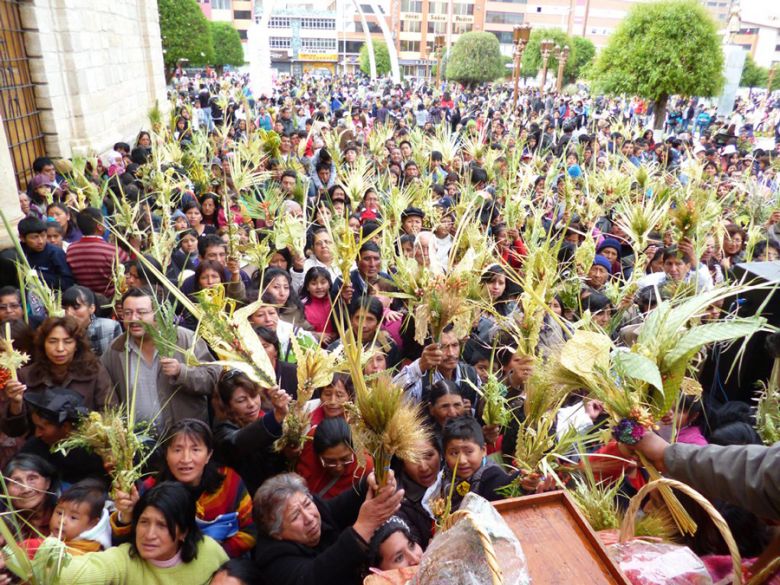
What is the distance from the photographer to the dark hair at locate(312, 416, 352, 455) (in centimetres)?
258

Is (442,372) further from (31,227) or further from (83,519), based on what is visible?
(31,227)

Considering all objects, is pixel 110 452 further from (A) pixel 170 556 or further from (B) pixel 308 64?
(B) pixel 308 64

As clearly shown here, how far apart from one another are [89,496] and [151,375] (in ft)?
3.34

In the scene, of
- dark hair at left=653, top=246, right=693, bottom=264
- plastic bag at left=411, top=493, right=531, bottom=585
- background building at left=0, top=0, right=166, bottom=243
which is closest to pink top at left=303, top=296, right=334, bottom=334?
dark hair at left=653, top=246, right=693, bottom=264

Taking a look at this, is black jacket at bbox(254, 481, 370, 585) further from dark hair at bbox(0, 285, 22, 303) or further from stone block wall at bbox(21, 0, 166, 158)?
stone block wall at bbox(21, 0, 166, 158)

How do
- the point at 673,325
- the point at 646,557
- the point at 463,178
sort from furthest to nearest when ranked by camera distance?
1. the point at 463,178
2. the point at 673,325
3. the point at 646,557

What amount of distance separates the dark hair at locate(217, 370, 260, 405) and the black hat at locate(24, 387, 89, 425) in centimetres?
65

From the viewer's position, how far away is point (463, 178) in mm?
7949

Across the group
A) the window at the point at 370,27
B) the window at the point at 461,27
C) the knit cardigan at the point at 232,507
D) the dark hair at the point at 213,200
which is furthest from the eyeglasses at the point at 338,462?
the window at the point at 370,27

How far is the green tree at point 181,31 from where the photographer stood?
25.2m

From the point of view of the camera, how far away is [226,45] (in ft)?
151

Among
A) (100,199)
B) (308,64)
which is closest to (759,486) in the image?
(100,199)

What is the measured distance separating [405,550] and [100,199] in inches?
217

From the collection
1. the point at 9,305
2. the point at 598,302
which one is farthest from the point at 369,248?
the point at 9,305
